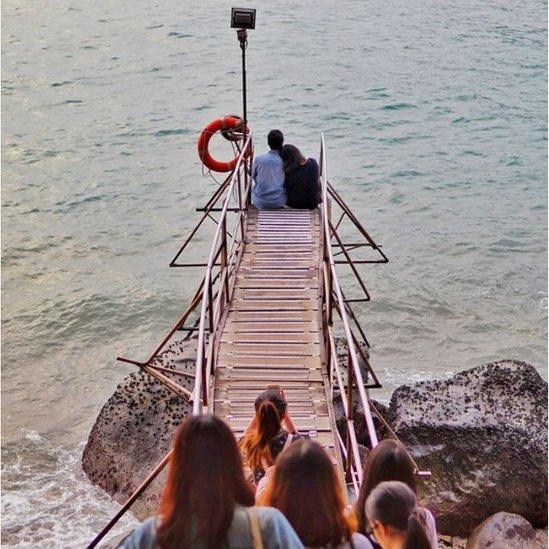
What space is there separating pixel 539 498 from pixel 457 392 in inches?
66.4

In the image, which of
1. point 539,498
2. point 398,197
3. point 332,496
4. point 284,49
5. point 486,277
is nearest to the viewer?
point 332,496

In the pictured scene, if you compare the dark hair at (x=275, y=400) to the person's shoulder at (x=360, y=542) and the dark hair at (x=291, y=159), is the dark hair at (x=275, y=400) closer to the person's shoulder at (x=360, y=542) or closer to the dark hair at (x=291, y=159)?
the person's shoulder at (x=360, y=542)

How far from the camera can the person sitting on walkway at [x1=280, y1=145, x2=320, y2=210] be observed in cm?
1237

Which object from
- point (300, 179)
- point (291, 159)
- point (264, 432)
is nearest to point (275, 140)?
point (291, 159)

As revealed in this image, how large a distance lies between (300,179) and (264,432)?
723 centimetres

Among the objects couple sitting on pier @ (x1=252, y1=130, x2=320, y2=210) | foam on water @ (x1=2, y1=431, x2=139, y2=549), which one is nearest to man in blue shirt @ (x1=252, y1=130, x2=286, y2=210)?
couple sitting on pier @ (x1=252, y1=130, x2=320, y2=210)

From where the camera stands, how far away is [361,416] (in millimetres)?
10219

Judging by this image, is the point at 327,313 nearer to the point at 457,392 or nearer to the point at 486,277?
the point at 457,392

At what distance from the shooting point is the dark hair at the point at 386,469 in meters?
4.05

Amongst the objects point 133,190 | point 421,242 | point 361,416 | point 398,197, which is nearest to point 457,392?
point 361,416

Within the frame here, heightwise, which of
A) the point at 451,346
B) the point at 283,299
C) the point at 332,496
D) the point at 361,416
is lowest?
the point at 451,346

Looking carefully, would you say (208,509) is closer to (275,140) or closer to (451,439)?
(451,439)

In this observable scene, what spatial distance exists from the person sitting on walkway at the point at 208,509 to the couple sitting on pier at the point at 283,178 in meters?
9.24

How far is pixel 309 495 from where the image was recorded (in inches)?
142
